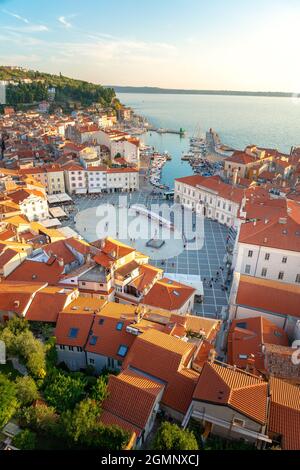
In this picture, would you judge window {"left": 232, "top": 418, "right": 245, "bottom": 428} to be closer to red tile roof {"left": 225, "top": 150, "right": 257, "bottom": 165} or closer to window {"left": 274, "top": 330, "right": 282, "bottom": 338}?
window {"left": 274, "top": 330, "right": 282, "bottom": 338}

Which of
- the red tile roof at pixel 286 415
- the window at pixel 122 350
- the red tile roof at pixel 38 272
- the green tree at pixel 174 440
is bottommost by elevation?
the red tile roof at pixel 38 272

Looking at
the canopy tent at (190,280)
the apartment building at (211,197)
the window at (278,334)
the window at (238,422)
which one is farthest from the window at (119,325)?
the apartment building at (211,197)

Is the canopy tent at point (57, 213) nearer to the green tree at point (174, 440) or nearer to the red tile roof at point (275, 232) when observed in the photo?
the red tile roof at point (275, 232)

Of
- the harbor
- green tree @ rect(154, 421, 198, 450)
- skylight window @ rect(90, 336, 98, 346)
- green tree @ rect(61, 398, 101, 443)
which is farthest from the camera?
the harbor

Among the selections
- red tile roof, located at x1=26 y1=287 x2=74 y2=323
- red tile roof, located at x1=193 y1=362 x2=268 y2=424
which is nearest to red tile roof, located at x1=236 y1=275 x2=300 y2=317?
red tile roof, located at x1=193 y1=362 x2=268 y2=424

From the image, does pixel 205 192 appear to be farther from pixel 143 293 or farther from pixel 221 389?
pixel 221 389

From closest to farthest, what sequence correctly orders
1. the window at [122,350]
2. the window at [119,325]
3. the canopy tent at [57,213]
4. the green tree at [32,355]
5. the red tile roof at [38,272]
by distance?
the green tree at [32,355], the window at [122,350], the window at [119,325], the red tile roof at [38,272], the canopy tent at [57,213]
